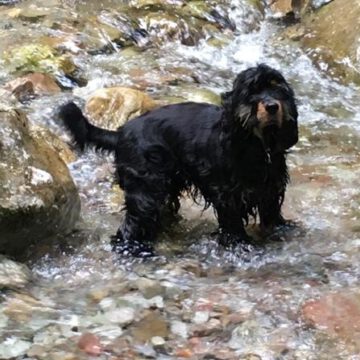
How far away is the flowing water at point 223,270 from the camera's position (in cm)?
379

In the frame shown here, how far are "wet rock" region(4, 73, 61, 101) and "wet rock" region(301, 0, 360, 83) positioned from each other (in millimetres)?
3441

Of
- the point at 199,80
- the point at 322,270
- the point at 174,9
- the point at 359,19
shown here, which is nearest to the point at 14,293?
the point at 322,270

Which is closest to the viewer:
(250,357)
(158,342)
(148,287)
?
(250,357)

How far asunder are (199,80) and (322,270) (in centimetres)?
481

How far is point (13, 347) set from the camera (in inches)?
141

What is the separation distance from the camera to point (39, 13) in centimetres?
1062

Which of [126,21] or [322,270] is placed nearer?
[322,270]

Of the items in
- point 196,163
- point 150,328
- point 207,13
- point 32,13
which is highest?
point 207,13

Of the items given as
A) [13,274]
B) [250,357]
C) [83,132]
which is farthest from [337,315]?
[83,132]

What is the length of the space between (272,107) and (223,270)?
45.8 inches

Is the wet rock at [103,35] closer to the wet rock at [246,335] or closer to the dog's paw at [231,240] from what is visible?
the dog's paw at [231,240]

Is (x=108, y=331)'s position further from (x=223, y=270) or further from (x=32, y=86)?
(x=32, y=86)

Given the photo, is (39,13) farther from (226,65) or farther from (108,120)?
(108,120)

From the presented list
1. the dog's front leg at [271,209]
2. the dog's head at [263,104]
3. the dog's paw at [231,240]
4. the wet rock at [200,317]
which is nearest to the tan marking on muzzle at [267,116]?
the dog's head at [263,104]
